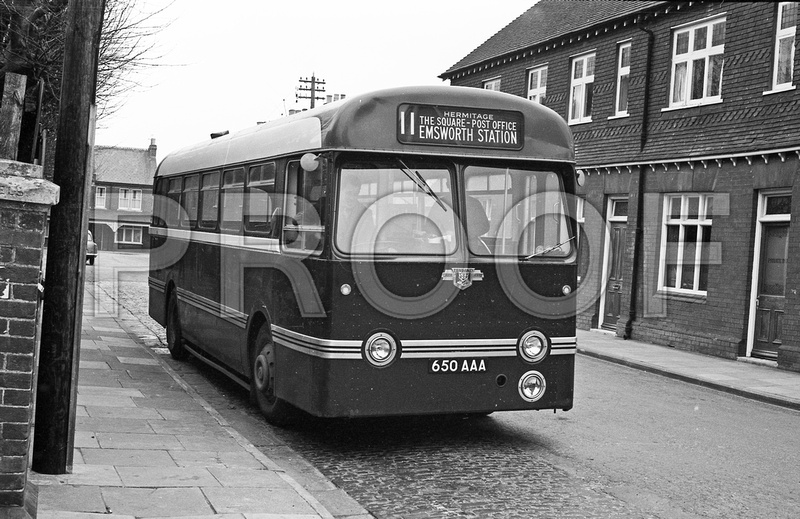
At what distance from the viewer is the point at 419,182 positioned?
8.16 metres

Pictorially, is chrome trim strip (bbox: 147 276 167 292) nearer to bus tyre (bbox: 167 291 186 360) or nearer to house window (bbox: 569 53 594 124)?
bus tyre (bbox: 167 291 186 360)

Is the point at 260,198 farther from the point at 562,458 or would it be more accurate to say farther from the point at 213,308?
the point at 562,458

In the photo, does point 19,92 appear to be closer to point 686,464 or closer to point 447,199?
point 447,199

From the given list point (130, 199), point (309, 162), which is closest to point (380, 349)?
point (309, 162)

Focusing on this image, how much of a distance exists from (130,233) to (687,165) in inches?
3043

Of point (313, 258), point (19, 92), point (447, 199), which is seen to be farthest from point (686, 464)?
point (19, 92)

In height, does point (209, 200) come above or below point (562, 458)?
above

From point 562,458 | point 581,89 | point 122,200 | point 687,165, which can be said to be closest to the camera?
point 562,458

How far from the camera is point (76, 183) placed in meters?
6.45

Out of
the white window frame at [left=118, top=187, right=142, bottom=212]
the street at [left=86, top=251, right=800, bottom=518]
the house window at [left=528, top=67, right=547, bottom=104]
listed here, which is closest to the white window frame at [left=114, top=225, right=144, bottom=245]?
the white window frame at [left=118, top=187, right=142, bottom=212]

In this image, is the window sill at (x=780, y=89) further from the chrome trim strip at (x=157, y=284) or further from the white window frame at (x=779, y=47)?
the chrome trim strip at (x=157, y=284)

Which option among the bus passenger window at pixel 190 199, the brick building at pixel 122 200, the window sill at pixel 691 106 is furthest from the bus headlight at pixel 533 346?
the brick building at pixel 122 200

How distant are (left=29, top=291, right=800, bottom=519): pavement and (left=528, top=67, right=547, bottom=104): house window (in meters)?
15.3

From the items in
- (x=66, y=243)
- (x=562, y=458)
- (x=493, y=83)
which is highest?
(x=493, y=83)
